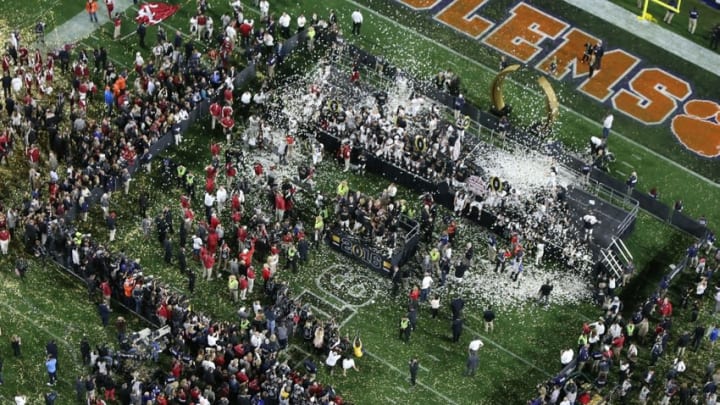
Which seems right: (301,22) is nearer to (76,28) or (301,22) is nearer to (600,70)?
(76,28)

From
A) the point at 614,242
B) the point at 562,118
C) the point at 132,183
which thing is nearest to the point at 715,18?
the point at 562,118

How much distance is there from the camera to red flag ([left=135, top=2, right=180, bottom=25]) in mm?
76000

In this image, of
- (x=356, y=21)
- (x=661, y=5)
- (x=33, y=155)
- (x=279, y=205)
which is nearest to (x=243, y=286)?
(x=279, y=205)

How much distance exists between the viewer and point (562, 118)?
7338 cm

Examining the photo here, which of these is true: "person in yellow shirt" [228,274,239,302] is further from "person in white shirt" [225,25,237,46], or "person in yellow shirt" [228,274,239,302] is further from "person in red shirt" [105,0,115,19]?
"person in red shirt" [105,0,115,19]

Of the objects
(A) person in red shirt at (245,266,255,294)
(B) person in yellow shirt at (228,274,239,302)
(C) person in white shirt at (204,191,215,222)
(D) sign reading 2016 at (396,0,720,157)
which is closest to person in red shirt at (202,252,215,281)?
(B) person in yellow shirt at (228,274,239,302)

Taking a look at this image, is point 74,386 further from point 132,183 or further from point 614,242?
point 614,242

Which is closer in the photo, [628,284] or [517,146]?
[628,284]

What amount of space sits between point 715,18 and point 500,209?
1730 centimetres

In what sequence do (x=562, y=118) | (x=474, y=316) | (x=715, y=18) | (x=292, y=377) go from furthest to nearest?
1. (x=715, y=18)
2. (x=562, y=118)
3. (x=474, y=316)
4. (x=292, y=377)

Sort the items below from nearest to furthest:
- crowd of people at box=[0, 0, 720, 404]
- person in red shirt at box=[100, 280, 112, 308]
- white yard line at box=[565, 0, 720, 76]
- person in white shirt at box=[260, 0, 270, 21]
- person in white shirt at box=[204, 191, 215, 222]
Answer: crowd of people at box=[0, 0, 720, 404] < person in red shirt at box=[100, 280, 112, 308] < person in white shirt at box=[204, 191, 215, 222] < person in white shirt at box=[260, 0, 270, 21] < white yard line at box=[565, 0, 720, 76]

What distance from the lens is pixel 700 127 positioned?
73.5 m

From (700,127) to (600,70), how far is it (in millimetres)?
5064

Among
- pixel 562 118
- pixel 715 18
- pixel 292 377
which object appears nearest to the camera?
pixel 292 377
